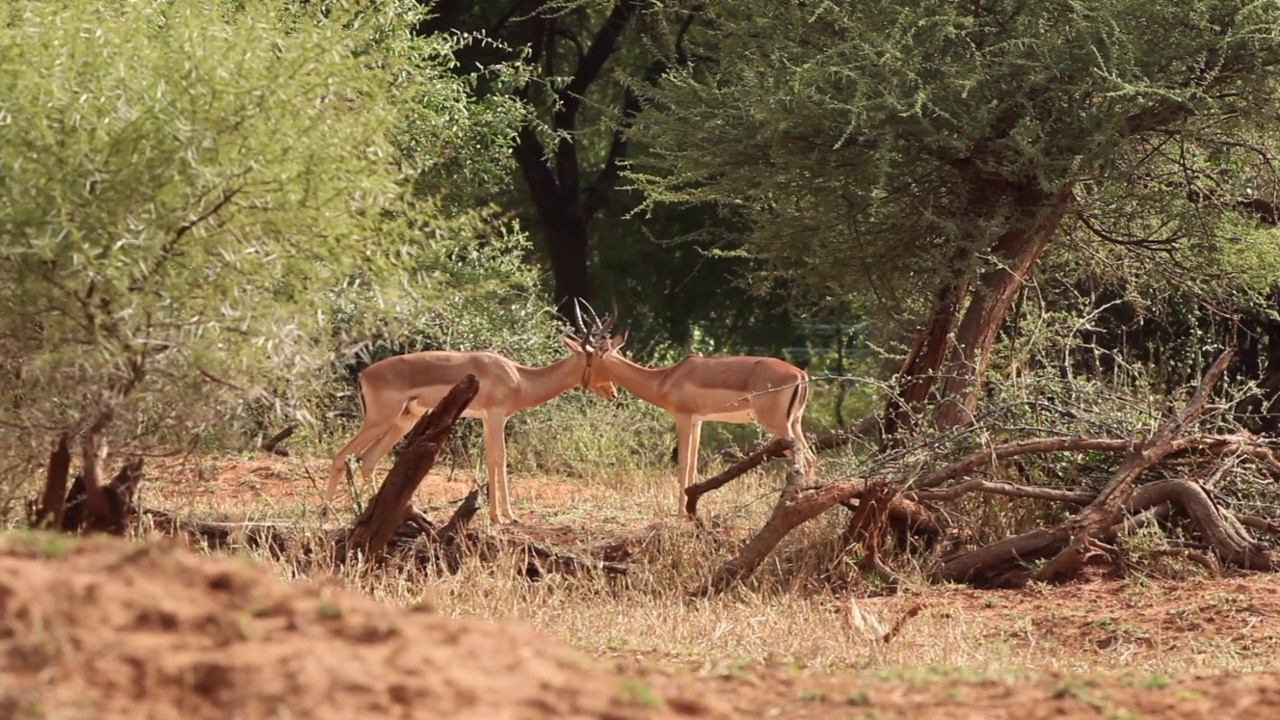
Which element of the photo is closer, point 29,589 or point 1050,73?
point 29,589

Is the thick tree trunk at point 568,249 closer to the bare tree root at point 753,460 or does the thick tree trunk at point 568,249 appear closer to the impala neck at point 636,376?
the impala neck at point 636,376

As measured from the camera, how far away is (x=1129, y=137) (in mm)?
12781

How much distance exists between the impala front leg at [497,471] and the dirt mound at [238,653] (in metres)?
7.53

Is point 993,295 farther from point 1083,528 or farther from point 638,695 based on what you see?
point 638,695

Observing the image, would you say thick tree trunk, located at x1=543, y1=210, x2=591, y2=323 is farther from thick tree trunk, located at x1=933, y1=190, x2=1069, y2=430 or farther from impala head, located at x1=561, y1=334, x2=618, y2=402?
thick tree trunk, located at x1=933, y1=190, x2=1069, y2=430

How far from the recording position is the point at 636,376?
1473 cm

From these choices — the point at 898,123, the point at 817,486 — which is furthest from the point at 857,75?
the point at 817,486

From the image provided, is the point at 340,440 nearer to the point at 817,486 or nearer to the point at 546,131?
the point at 546,131

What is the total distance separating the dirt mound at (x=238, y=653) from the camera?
4160mm

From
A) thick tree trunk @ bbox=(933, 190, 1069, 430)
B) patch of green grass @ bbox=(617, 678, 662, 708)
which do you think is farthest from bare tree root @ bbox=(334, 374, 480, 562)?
patch of green grass @ bbox=(617, 678, 662, 708)

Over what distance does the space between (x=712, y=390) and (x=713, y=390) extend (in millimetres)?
11

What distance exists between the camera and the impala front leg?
12.9 meters

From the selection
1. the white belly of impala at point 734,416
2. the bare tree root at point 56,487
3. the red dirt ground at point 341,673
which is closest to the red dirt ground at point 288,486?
the white belly of impala at point 734,416

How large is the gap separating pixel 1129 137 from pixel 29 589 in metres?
9.91
